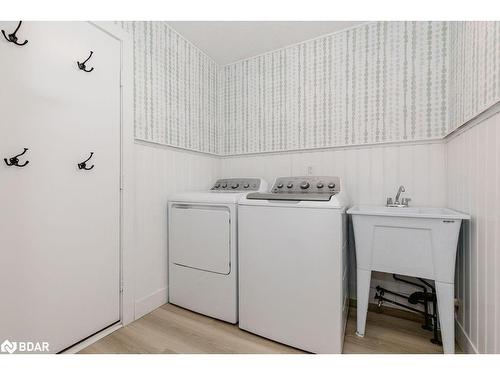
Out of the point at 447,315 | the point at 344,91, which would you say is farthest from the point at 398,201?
the point at 344,91

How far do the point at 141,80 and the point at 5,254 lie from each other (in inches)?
51.5

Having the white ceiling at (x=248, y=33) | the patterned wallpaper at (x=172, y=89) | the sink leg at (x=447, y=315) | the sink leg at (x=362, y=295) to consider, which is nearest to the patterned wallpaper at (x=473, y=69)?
the white ceiling at (x=248, y=33)

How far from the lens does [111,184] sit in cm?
149

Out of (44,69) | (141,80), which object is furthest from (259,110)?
(44,69)

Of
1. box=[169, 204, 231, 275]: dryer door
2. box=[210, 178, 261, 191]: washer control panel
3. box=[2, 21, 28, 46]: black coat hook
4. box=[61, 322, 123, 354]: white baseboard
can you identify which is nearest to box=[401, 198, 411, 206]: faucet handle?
box=[210, 178, 261, 191]: washer control panel

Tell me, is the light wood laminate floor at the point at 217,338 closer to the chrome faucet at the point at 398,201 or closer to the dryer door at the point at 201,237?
the dryer door at the point at 201,237

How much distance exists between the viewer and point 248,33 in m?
1.96

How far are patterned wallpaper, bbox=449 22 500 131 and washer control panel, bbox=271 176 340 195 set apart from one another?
2.61 feet

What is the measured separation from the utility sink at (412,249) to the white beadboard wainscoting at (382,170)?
406 millimetres

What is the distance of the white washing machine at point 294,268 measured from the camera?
4.05 feet

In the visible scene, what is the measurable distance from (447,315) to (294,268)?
2.67 feet

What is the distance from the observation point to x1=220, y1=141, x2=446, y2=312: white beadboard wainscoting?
5.41 ft

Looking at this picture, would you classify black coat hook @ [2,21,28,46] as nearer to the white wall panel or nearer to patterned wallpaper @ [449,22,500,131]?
the white wall panel

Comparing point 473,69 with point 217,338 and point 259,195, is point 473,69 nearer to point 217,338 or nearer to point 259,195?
point 259,195
